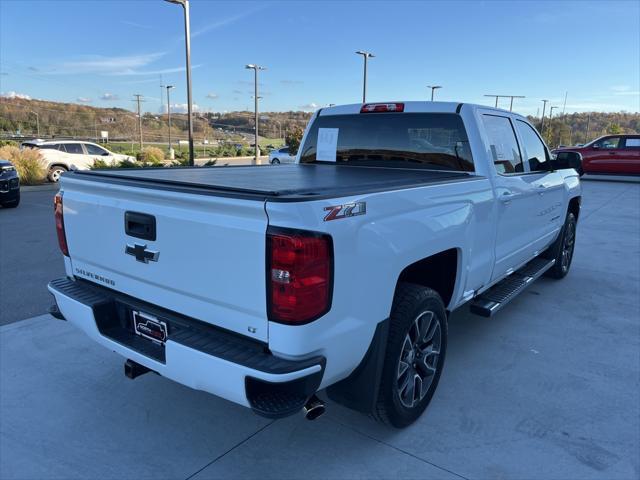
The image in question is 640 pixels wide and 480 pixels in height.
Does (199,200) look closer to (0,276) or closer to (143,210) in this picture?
(143,210)

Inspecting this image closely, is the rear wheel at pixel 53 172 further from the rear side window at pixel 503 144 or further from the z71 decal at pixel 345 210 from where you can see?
the z71 decal at pixel 345 210

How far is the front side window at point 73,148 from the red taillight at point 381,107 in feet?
55.2

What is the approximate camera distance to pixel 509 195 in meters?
3.73

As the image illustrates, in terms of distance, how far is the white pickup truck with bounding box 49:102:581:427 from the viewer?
6.45 feet

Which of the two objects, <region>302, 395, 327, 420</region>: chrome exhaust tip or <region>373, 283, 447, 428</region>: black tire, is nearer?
<region>302, 395, 327, 420</region>: chrome exhaust tip

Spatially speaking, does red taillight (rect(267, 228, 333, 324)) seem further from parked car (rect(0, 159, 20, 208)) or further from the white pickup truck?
parked car (rect(0, 159, 20, 208))

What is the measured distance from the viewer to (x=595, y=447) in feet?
8.95

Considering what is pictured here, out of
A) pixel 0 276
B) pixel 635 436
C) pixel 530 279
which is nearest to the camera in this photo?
pixel 635 436

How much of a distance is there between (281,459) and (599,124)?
117 m

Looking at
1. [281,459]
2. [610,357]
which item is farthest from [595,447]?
[281,459]

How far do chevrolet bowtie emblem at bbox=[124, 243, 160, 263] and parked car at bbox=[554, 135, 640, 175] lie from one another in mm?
19563

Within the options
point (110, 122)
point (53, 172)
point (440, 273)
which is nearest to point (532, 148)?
point (440, 273)

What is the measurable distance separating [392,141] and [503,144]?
941 mm

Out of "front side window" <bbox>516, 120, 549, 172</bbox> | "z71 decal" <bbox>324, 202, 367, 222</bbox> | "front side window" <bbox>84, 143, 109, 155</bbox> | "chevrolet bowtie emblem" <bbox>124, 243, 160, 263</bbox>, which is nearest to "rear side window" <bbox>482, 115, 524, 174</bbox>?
"front side window" <bbox>516, 120, 549, 172</bbox>
